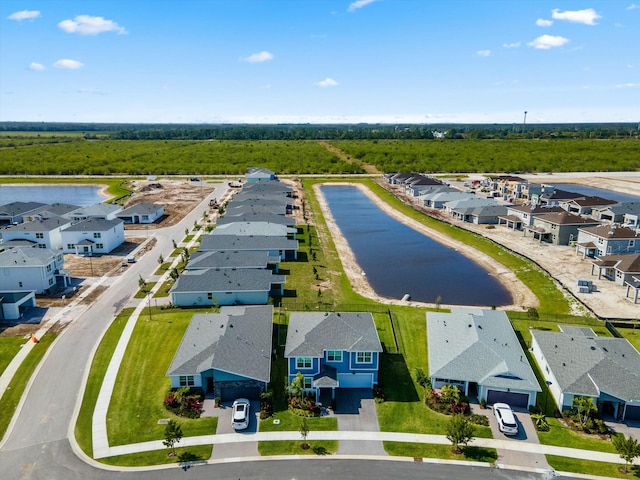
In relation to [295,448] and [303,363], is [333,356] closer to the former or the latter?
[303,363]

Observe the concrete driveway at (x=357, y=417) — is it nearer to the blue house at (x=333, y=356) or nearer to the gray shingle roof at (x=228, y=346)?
the blue house at (x=333, y=356)

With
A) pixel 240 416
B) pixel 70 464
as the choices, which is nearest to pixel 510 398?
pixel 240 416

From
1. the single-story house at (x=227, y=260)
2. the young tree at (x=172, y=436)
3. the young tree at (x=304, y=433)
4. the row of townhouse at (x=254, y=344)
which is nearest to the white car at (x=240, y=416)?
the row of townhouse at (x=254, y=344)

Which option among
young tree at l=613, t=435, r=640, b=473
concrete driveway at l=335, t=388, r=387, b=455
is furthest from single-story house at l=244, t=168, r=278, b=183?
young tree at l=613, t=435, r=640, b=473

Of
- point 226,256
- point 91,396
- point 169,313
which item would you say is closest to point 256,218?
point 226,256

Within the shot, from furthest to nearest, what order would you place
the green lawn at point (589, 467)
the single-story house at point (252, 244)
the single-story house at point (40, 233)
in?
the single-story house at point (40, 233) < the single-story house at point (252, 244) < the green lawn at point (589, 467)

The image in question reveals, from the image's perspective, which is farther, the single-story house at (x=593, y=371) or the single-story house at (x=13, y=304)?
the single-story house at (x=13, y=304)

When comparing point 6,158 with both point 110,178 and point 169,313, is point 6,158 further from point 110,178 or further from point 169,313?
point 169,313
